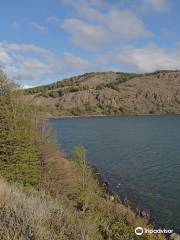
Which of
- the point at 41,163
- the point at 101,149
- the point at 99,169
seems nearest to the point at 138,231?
the point at 41,163

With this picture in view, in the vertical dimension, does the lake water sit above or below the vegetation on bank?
below

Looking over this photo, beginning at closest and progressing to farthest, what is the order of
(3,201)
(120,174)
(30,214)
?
(30,214) < (3,201) < (120,174)

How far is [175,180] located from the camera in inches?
Result: 1332

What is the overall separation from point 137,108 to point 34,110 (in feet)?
578

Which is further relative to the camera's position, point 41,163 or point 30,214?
point 41,163

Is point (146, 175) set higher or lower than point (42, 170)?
lower

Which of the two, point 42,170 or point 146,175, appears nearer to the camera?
point 42,170

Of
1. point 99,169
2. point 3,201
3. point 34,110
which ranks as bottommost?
point 99,169

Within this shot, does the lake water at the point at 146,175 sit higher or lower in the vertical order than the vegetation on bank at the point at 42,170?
lower

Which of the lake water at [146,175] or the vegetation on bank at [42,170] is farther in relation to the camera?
the lake water at [146,175]

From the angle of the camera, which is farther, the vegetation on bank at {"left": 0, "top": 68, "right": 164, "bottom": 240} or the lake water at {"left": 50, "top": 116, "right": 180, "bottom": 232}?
the lake water at {"left": 50, "top": 116, "right": 180, "bottom": 232}

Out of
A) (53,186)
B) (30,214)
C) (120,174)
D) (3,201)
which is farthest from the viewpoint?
(120,174)

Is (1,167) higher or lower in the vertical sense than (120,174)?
higher

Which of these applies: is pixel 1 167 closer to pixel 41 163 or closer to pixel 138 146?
pixel 41 163
